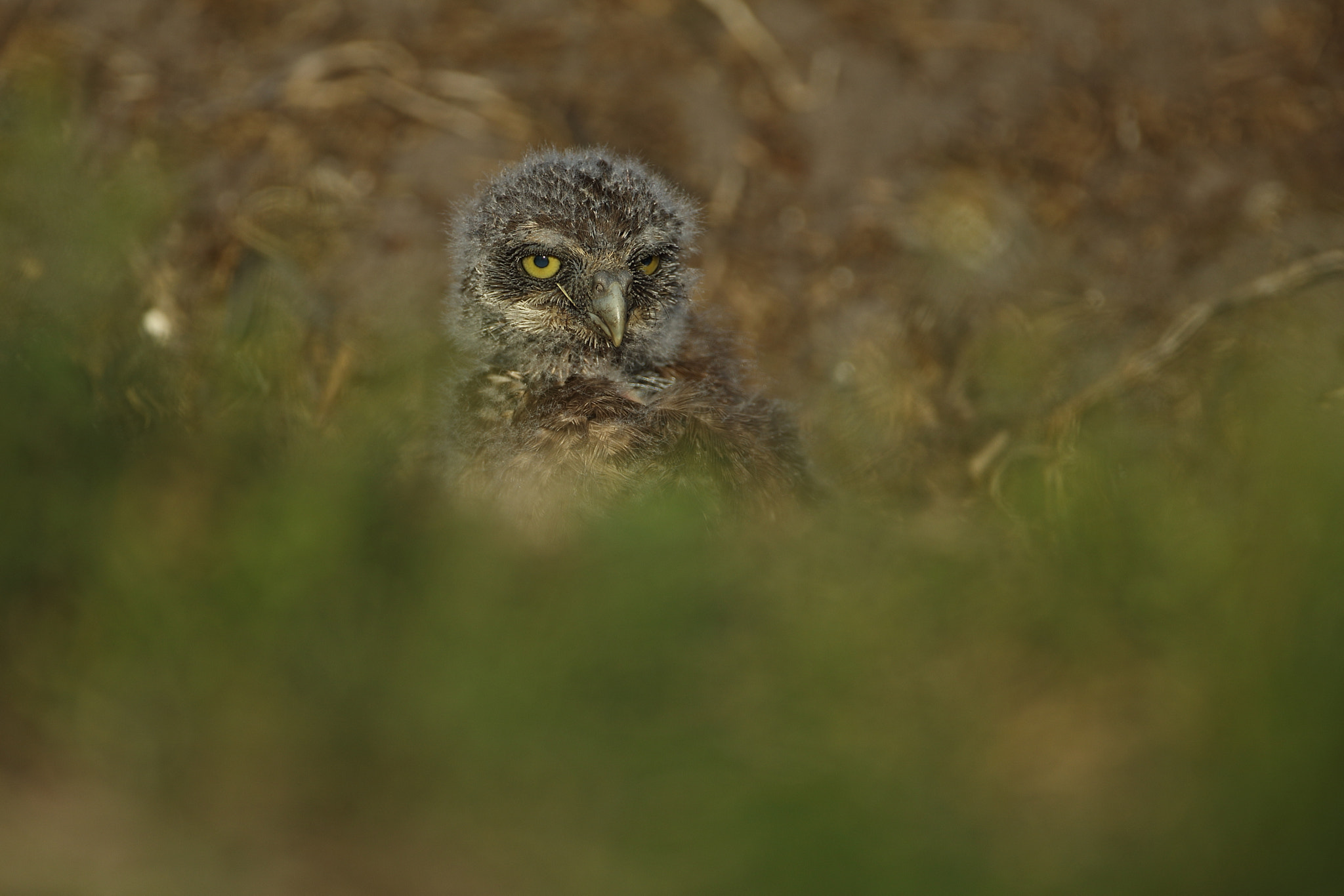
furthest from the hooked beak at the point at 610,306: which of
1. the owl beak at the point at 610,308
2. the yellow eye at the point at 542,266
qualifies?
the yellow eye at the point at 542,266

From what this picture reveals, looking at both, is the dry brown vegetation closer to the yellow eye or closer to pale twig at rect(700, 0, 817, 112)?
pale twig at rect(700, 0, 817, 112)

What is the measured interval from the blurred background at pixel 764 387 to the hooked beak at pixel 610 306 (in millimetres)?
453

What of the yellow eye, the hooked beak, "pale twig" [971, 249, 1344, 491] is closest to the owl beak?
the hooked beak

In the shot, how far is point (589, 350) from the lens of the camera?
95.4 inches

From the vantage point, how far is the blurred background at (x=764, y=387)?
3.82 feet

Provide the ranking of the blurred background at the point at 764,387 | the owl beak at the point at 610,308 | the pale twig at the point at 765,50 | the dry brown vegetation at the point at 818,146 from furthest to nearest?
the pale twig at the point at 765,50 → the dry brown vegetation at the point at 818,146 → the owl beak at the point at 610,308 → the blurred background at the point at 764,387

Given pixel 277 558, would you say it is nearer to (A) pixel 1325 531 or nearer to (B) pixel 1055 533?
(B) pixel 1055 533

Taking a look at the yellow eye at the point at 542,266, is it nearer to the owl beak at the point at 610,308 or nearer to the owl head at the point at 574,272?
the owl head at the point at 574,272

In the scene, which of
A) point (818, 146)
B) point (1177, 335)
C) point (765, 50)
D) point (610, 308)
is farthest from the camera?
point (765, 50)

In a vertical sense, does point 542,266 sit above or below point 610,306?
above

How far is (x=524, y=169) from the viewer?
8.27ft

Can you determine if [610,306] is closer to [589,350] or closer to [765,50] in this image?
[589,350]

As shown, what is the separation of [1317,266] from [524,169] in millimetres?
2236

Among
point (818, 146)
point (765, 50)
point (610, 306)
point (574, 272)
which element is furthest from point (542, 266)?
point (765, 50)
